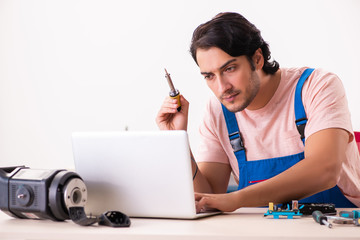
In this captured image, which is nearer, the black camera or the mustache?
the black camera

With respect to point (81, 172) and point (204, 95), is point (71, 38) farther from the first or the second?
point (81, 172)

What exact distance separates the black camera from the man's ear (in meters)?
0.97

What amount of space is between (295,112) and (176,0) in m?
1.72

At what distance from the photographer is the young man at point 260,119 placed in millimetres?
1609

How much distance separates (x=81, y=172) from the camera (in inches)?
49.2

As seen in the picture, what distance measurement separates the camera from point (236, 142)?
191 centimetres

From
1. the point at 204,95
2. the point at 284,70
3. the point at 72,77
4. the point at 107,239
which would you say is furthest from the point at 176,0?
the point at 107,239

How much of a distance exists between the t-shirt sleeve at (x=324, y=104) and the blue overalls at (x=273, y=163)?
1.2 inches

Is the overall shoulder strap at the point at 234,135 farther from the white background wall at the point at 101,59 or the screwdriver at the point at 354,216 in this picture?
the white background wall at the point at 101,59

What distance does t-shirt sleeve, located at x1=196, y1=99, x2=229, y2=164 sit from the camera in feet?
6.43

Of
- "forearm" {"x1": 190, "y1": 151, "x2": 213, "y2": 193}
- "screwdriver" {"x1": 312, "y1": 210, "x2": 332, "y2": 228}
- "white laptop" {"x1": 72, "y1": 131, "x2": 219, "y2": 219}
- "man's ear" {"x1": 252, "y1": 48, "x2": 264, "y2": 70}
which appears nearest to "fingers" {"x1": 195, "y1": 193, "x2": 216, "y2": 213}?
"white laptop" {"x1": 72, "y1": 131, "x2": 219, "y2": 219}

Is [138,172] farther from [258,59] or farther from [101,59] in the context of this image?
[101,59]

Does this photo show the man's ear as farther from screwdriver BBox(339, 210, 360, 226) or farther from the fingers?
screwdriver BBox(339, 210, 360, 226)

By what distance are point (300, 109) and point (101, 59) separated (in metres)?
1.94
